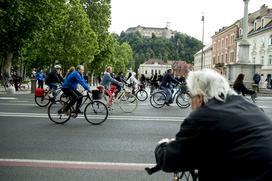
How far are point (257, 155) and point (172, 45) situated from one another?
189293 mm

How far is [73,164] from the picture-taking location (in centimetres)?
741

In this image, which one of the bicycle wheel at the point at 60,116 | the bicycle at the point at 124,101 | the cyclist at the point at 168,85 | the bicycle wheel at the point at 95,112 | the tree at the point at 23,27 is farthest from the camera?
the tree at the point at 23,27

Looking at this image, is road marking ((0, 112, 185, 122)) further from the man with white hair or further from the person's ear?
the man with white hair

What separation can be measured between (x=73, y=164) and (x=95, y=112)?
6212mm

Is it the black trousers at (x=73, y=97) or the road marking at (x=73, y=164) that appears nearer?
the road marking at (x=73, y=164)

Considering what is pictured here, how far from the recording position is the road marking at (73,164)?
7234 millimetres

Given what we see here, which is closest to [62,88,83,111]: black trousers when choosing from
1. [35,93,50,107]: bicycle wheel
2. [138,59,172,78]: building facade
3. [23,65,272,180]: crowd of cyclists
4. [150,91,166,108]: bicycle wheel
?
[35,93,50,107]: bicycle wheel

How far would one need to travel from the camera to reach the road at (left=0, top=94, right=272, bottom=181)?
6.82 metres

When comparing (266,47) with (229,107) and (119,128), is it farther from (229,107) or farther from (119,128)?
(229,107)

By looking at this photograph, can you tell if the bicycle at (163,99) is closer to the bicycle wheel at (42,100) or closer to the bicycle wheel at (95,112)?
the bicycle wheel at (42,100)

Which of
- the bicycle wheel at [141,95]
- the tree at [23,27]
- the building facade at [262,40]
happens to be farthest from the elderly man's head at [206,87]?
the building facade at [262,40]

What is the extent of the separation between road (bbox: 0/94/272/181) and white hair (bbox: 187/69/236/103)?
143 inches

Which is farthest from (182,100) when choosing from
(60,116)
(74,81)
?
(60,116)

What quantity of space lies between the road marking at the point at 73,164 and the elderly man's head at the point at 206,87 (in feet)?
13.9
